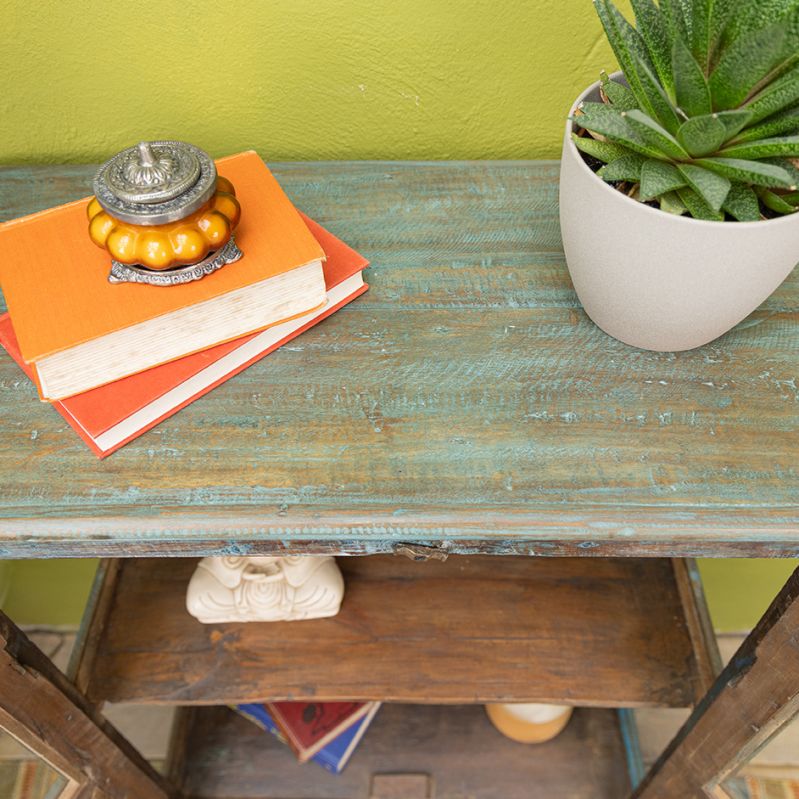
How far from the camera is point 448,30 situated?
70 centimetres

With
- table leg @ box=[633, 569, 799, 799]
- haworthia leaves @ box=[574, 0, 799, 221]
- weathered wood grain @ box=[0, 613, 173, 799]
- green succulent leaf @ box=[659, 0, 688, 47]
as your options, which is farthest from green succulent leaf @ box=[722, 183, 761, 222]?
weathered wood grain @ box=[0, 613, 173, 799]

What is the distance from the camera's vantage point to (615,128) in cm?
48

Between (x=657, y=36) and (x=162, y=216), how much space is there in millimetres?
358

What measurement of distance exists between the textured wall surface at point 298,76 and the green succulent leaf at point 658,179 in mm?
294

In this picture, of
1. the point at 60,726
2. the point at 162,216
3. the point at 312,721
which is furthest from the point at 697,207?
the point at 312,721

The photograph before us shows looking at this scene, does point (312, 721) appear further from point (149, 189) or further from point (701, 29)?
point (701, 29)

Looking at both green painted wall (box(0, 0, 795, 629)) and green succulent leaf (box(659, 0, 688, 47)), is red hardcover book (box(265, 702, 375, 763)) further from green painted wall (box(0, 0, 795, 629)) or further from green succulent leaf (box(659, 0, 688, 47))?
green succulent leaf (box(659, 0, 688, 47))

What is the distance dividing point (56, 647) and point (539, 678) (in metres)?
0.91

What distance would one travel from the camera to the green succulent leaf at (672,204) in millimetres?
496

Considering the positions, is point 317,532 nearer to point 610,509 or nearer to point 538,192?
point 610,509

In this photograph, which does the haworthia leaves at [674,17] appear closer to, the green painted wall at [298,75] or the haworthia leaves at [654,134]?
the haworthia leaves at [654,134]

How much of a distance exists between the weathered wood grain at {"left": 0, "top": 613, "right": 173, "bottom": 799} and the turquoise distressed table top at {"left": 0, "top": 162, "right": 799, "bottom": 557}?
0.56ft

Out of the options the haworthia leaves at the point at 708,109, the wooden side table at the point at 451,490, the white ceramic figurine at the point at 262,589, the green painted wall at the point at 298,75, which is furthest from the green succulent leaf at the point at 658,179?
the white ceramic figurine at the point at 262,589

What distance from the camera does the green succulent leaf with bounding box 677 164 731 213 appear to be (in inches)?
17.8
